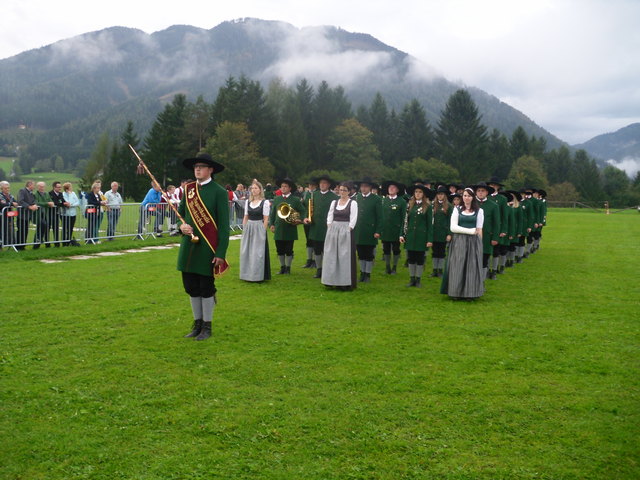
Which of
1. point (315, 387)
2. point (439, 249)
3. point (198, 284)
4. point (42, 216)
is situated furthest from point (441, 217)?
point (42, 216)

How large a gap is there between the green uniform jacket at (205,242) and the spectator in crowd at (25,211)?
946 centimetres

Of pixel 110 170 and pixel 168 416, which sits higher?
pixel 110 170

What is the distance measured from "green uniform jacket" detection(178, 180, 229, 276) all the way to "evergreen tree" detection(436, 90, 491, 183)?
74.5 meters

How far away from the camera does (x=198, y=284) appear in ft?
23.4

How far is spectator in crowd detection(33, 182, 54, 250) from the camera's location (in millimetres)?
14906

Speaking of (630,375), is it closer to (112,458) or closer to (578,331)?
(578,331)

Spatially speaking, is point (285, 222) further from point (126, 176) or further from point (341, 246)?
point (126, 176)

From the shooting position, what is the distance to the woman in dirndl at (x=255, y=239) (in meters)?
11.1

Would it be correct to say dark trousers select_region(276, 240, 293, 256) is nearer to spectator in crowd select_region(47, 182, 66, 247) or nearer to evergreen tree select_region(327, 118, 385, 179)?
spectator in crowd select_region(47, 182, 66, 247)

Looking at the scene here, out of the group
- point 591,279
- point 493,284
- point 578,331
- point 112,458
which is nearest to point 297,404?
point 112,458

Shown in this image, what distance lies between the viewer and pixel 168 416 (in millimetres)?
4664

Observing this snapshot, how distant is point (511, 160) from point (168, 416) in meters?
89.1

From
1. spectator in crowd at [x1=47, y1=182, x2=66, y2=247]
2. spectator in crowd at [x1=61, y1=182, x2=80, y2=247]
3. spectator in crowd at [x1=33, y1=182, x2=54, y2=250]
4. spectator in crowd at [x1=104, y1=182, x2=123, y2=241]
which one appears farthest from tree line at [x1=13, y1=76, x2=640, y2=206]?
spectator in crowd at [x1=33, y1=182, x2=54, y2=250]

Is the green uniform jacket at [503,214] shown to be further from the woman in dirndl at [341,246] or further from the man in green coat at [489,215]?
the woman in dirndl at [341,246]
